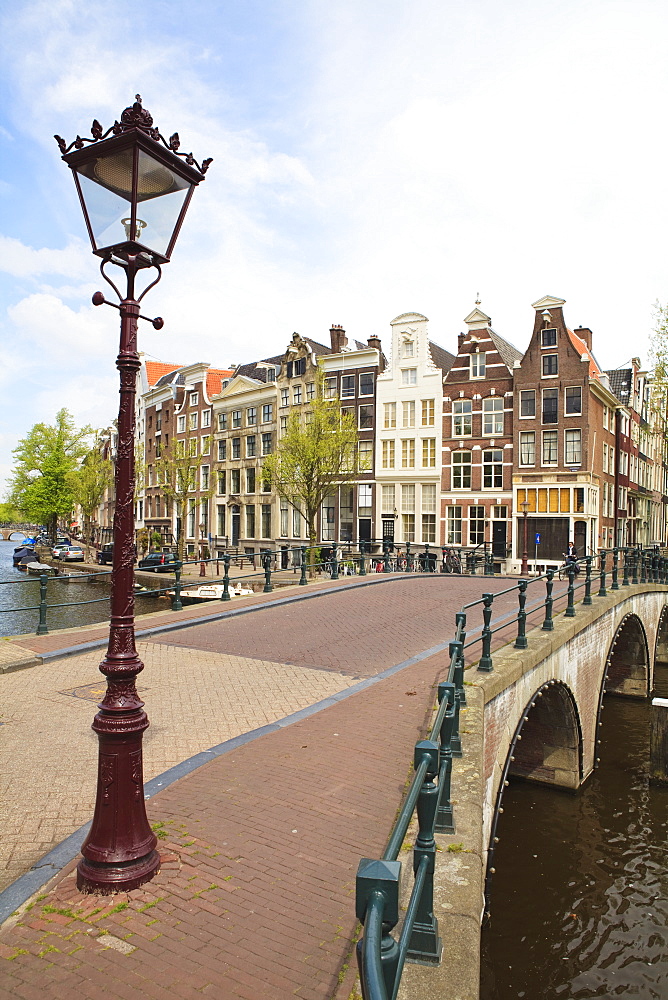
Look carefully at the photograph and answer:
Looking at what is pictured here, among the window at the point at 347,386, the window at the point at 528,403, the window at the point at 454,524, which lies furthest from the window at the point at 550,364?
the window at the point at 347,386

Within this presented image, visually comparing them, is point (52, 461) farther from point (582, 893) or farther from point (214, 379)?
point (582, 893)

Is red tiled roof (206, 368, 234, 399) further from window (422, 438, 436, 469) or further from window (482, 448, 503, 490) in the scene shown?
window (482, 448, 503, 490)

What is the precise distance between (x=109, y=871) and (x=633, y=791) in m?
12.5

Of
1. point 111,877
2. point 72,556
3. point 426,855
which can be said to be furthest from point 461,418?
point 426,855

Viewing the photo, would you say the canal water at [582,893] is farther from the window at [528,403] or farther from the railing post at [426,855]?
the window at [528,403]

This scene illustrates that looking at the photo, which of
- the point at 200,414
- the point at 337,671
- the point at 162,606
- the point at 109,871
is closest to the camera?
the point at 109,871

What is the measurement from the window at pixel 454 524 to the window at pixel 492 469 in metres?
1.98

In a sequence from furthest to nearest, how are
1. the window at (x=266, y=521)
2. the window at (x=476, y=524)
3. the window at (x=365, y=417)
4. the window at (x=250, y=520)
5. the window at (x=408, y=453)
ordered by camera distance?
the window at (x=250, y=520) < the window at (x=266, y=521) < the window at (x=365, y=417) < the window at (x=408, y=453) < the window at (x=476, y=524)

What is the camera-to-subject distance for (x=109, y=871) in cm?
375

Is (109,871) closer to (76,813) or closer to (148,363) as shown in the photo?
(76,813)

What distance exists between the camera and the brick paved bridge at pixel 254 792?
320 cm

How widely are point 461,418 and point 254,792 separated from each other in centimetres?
3158

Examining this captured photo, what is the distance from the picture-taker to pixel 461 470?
115 feet

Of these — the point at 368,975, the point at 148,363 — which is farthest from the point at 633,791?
the point at 148,363
